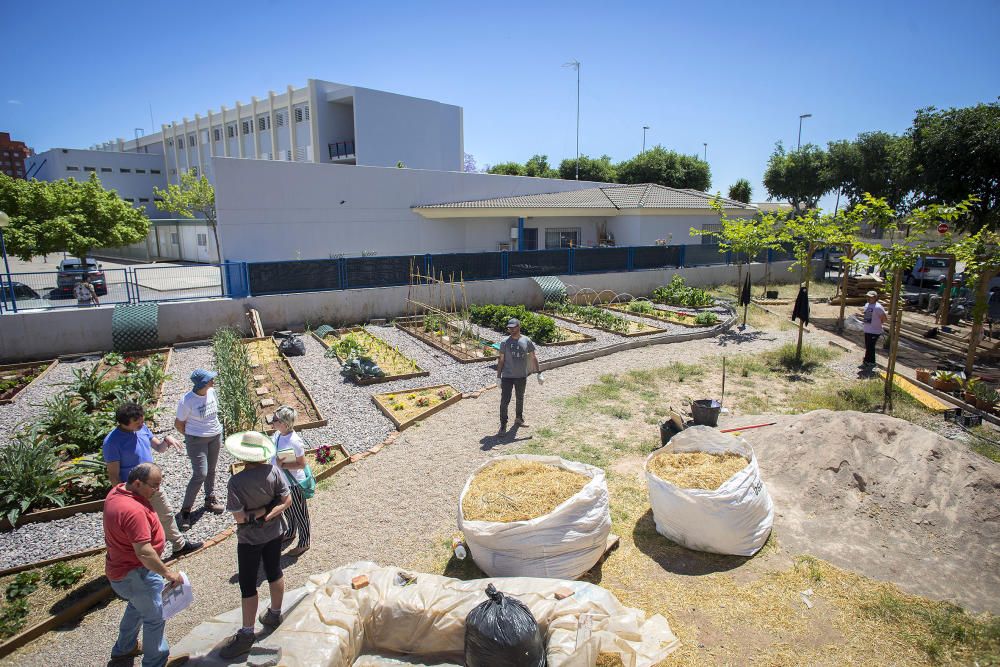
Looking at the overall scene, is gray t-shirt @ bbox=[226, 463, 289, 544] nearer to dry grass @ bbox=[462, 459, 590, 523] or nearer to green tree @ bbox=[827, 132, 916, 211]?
dry grass @ bbox=[462, 459, 590, 523]

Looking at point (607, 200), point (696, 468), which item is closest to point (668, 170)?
point (607, 200)

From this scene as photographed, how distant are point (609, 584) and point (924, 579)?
9.11ft

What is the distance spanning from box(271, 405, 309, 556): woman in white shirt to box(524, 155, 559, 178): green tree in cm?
5030

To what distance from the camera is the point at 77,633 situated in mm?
4465

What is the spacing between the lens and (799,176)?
39906mm

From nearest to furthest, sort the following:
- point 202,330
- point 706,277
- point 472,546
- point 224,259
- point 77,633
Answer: point 77,633, point 472,546, point 202,330, point 224,259, point 706,277

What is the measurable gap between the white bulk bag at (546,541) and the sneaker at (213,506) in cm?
309

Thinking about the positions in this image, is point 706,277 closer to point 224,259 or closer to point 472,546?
point 224,259

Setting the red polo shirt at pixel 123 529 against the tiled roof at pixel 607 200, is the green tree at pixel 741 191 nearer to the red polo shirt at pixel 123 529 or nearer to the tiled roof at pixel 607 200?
the tiled roof at pixel 607 200

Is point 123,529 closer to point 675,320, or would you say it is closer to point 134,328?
point 134,328

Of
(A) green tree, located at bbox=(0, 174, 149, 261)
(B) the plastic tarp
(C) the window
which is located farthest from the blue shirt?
(A) green tree, located at bbox=(0, 174, 149, 261)

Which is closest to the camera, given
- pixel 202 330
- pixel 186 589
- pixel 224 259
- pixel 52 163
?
pixel 186 589

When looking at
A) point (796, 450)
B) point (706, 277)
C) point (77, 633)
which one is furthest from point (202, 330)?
point (706, 277)

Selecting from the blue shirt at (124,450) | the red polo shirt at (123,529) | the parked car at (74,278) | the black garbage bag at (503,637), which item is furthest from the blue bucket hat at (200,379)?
the parked car at (74,278)
